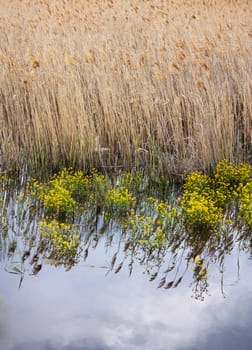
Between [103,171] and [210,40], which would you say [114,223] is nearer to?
[103,171]

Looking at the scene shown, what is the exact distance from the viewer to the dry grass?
6539mm

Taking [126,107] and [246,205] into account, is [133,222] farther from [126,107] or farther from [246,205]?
[126,107]

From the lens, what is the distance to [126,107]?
6.71m

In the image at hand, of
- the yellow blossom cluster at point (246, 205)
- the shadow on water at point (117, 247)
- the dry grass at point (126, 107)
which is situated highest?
the dry grass at point (126, 107)

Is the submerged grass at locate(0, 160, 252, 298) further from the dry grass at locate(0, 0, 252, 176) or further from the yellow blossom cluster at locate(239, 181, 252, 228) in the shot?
the dry grass at locate(0, 0, 252, 176)

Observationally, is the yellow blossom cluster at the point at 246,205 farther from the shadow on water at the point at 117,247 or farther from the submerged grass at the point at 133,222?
the shadow on water at the point at 117,247

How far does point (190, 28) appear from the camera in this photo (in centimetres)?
901

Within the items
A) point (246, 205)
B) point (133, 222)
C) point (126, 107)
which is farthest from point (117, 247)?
point (126, 107)

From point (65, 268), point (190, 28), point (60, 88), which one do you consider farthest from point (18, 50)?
point (65, 268)

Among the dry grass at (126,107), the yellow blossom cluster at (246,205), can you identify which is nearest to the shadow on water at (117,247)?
the yellow blossom cluster at (246,205)

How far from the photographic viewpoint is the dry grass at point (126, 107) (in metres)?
6.54

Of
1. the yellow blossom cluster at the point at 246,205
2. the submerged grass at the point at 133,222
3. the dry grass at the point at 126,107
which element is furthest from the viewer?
the dry grass at the point at 126,107

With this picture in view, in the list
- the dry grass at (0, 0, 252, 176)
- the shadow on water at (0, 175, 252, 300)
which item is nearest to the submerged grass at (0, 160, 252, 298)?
the shadow on water at (0, 175, 252, 300)

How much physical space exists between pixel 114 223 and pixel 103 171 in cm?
125
